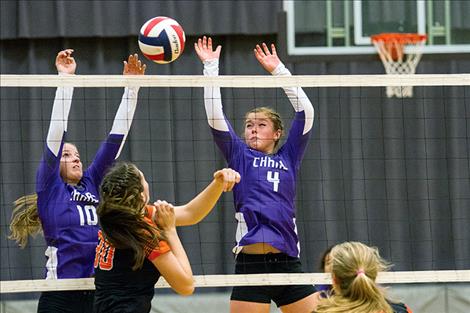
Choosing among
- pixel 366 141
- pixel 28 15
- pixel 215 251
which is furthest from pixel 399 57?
pixel 28 15

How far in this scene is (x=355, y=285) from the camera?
13.2 ft

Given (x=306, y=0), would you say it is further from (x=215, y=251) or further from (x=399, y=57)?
(x=215, y=251)

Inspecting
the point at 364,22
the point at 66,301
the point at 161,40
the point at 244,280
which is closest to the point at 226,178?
the point at 244,280

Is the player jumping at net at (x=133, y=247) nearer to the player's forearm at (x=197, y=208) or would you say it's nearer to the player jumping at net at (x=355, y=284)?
the player's forearm at (x=197, y=208)

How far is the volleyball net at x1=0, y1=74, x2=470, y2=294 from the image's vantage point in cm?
1064

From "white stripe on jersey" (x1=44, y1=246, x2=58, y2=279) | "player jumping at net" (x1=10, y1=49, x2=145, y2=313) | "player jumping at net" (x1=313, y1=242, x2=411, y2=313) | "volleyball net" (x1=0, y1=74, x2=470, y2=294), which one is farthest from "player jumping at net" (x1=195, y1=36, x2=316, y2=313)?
"volleyball net" (x1=0, y1=74, x2=470, y2=294)

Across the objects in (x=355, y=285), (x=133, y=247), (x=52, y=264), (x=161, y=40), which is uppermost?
(x=161, y=40)

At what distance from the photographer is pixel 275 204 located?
6051mm

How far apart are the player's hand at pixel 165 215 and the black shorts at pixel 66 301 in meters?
1.16

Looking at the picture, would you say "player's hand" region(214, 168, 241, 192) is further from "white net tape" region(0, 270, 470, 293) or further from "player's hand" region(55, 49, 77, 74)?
"player's hand" region(55, 49, 77, 74)

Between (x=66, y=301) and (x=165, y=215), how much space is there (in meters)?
1.27

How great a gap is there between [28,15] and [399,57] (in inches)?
167

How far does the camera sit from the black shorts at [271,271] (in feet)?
19.4

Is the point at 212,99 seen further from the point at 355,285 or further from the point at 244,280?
the point at 355,285
